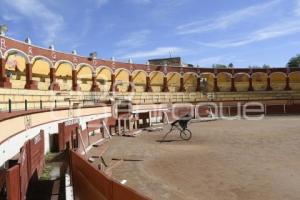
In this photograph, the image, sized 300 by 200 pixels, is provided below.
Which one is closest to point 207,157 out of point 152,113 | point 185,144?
point 185,144

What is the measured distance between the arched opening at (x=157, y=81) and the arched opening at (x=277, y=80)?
16060 mm

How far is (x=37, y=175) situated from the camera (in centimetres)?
841

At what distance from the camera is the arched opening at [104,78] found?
1628 inches

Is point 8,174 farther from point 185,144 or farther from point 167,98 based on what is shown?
point 167,98

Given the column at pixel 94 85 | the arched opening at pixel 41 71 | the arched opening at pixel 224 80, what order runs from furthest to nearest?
the arched opening at pixel 224 80, the column at pixel 94 85, the arched opening at pixel 41 71

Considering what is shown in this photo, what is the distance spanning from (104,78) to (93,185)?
37.3 metres

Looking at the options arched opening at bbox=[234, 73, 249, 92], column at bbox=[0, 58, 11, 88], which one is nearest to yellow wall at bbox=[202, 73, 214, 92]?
arched opening at bbox=[234, 73, 249, 92]

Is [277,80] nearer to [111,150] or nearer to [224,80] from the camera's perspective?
[224,80]

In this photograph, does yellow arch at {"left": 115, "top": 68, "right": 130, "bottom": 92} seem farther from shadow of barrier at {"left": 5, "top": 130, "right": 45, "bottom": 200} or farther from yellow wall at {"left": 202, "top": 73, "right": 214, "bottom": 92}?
shadow of barrier at {"left": 5, "top": 130, "right": 45, "bottom": 200}

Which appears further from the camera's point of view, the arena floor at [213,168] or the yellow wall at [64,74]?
the yellow wall at [64,74]

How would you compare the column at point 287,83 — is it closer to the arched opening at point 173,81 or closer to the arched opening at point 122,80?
the arched opening at point 173,81

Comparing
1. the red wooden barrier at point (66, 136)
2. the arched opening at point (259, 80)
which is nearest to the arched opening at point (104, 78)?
the arched opening at point (259, 80)

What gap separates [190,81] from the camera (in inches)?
2092

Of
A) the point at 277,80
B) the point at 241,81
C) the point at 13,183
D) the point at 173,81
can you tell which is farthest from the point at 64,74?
the point at 13,183
